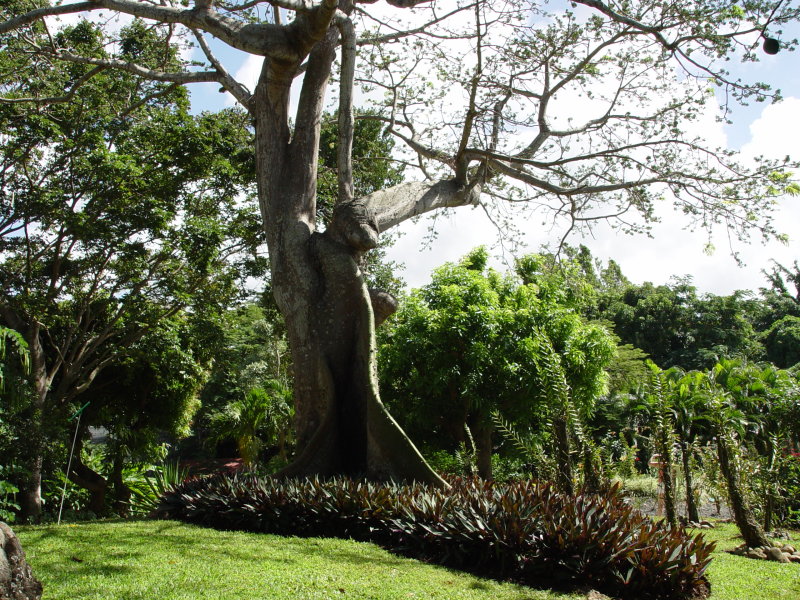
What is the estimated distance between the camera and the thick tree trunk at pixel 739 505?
6754 millimetres

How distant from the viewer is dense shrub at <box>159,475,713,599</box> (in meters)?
4.77

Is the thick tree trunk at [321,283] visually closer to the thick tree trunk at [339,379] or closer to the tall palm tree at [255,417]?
the thick tree trunk at [339,379]

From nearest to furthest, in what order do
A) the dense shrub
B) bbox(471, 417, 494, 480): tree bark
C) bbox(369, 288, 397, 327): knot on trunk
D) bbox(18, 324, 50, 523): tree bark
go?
the dense shrub
bbox(369, 288, 397, 327): knot on trunk
bbox(18, 324, 50, 523): tree bark
bbox(471, 417, 494, 480): tree bark

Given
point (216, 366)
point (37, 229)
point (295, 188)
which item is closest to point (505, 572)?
point (295, 188)

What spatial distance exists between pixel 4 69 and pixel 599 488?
11657 mm

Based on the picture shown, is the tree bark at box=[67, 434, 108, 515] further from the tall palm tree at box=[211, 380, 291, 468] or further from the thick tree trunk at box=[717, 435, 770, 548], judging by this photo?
the thick tree trunk at box=[717, 435, 770, 548]

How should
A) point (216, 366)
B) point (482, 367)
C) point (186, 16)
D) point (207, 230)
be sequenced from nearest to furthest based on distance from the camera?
point (186, 16), point (207, 230), point (482, 367), point (216, 366)

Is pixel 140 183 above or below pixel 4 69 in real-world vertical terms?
below

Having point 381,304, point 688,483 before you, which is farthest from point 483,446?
point 381,304

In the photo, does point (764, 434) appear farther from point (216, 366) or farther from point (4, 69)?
→ point (4, 69)

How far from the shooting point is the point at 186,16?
8445 mm

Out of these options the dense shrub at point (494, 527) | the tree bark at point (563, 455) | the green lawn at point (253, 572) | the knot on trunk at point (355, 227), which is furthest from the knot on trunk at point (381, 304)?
the green lawn at point (253, 572)

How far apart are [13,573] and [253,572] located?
191cm

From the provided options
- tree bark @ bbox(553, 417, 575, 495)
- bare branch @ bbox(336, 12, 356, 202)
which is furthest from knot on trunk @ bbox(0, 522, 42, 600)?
bare branch @ bbox(336, 12, 356, 202)
